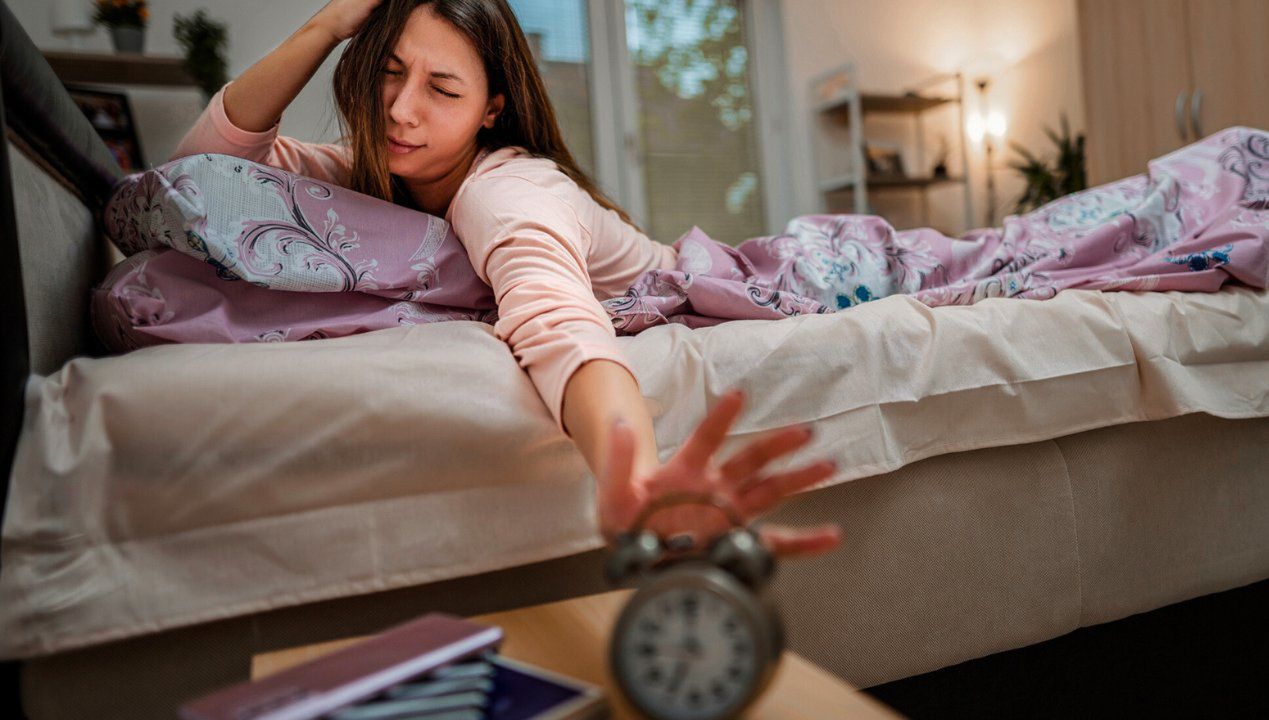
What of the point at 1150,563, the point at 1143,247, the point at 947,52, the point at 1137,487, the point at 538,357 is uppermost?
the point at 947,52

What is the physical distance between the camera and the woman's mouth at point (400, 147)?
3.76 feet

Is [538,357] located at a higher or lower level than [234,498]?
higher

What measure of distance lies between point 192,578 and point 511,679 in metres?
0.36

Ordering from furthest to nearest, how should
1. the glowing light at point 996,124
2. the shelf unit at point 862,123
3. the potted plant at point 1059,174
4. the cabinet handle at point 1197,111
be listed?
the glowing light at point 996,124
the shelf unit at point 862,123
the potted plant at point 1059,174
the cabinet handle at point 1197,111

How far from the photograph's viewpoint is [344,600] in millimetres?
796

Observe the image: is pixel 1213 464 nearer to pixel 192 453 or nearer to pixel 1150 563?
pixel 1150 563

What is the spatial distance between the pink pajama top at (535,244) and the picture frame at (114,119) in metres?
1.80

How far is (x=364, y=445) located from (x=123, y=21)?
272 centimetres

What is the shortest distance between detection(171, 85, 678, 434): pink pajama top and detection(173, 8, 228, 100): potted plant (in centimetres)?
177

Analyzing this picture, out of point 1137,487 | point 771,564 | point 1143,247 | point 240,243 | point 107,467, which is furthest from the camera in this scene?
point 1143,247

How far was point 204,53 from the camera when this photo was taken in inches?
110

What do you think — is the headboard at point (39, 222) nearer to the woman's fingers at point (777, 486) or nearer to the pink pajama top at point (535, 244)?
the pink pajama top at point (535, 244)

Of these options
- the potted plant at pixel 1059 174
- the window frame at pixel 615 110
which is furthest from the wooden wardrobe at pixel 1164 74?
the window frame at pixel 615 110

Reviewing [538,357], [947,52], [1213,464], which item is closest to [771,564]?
[538,357]
